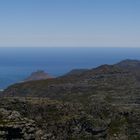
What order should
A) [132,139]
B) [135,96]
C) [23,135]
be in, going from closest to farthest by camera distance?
1. [23,135]
2. [132,139]
3. [135,96]

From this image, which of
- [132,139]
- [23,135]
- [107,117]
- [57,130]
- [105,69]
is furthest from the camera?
[105,69]

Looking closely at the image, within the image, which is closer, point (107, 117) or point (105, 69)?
point (107, 117)

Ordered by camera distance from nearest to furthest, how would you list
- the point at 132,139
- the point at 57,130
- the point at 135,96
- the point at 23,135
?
the point at 23,135
the point at 57,130
the point at 132,139
the point at 135,96

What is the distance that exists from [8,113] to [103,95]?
7480cm

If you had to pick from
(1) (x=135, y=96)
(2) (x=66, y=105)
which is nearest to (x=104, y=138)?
(2) (x=66, y=105)

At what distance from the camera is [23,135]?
172ft

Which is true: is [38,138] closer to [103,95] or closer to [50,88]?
[103,95]

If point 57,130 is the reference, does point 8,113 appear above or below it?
above

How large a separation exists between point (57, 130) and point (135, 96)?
2370 inches

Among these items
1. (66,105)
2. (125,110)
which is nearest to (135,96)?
(125,110)

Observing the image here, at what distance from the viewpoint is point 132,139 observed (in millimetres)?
71875

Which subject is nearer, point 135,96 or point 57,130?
point 57,130

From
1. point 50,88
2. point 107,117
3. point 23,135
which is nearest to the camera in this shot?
point 23,135

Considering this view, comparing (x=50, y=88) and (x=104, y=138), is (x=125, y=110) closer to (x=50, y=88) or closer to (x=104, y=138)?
(x=104, y=138)
